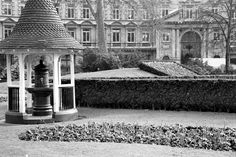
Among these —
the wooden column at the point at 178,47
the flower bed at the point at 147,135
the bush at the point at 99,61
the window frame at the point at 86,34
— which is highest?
the window frame at the point at 86,34

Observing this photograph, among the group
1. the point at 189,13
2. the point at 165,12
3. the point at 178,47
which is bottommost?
the point at 178,47

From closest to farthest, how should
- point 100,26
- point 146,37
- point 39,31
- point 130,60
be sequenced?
point 39,31 → point 100,26 → point 130,60 → point 146,37

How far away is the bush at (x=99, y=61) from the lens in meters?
35.3

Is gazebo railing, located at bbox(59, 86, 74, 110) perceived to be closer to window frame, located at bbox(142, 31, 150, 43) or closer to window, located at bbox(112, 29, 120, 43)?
window, located at bbox(112, 29, 120, 43)

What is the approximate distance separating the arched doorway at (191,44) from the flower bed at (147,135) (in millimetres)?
53054

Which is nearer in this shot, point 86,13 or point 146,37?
point 86,13

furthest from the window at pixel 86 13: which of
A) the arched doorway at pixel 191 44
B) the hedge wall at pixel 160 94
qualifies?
the hedge wall at pixel 160 94

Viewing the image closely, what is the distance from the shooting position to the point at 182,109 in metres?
19.3

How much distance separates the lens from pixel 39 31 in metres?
16.3

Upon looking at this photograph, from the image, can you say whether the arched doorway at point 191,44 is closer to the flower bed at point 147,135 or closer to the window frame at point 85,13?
the window frame at point 85,13

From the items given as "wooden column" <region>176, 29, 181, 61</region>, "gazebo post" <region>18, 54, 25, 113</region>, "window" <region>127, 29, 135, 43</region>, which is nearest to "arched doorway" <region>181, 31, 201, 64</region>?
"wooden column" <region>176, 29, 181, 61</region>

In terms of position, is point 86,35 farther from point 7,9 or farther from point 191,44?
point 191,44

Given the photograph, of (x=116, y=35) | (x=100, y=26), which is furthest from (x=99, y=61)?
(x=116, y=35)

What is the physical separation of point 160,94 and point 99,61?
16.7 m
